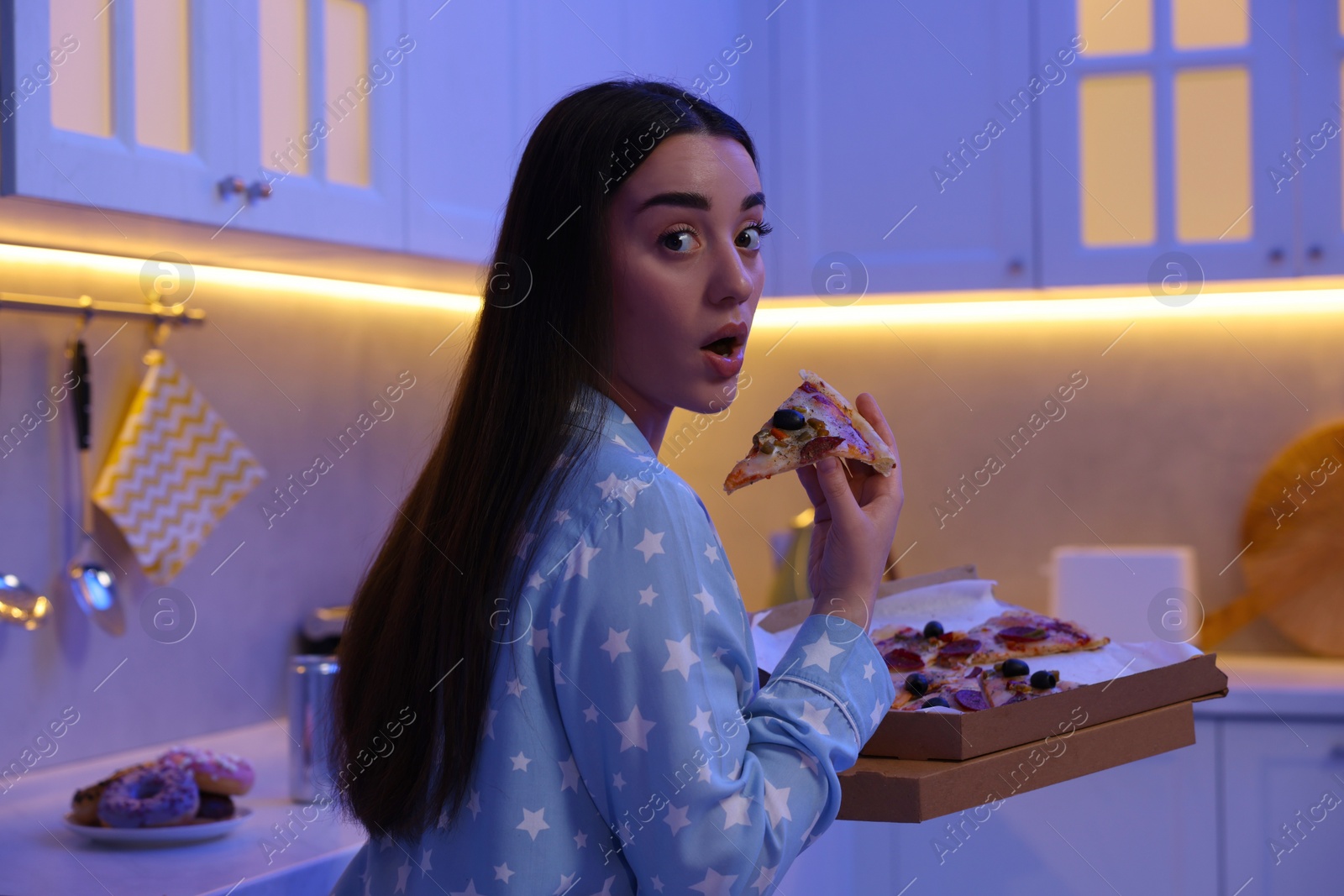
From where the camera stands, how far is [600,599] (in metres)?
0.67

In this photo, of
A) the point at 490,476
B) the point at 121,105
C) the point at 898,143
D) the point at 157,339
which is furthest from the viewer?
the point at 898,143

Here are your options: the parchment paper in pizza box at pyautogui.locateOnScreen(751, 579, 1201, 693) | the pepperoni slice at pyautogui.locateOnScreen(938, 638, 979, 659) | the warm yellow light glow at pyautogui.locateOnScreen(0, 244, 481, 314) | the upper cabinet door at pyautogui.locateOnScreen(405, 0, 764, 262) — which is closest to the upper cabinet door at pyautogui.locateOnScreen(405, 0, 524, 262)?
the upper cabinet door at pyautogui.locateOnScreen(405, 0, 764, 262)

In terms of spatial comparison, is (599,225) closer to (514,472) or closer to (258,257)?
(514,472)

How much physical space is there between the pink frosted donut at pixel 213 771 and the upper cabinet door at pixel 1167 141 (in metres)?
1.63

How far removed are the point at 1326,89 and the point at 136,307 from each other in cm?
197

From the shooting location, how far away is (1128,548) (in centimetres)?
246

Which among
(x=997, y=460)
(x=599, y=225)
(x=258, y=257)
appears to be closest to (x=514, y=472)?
(x=599, y=225)

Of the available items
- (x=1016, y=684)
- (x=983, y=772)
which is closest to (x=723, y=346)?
(x=983, y=772)

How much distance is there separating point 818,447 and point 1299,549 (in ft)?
5.97

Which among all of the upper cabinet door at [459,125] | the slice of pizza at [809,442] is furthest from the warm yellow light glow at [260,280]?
the slice of pizza at [809,442]

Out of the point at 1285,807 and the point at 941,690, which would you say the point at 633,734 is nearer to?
the point at 941,690

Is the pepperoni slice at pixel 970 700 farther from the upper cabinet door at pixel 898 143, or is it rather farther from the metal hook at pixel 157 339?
the upper cabinet door at pixel 898 143

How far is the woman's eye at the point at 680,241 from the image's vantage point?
0.80 metres

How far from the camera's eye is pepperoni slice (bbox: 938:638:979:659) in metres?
1.23
